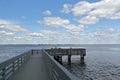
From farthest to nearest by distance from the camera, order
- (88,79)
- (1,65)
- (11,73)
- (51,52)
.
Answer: (51,52) → (88,79) → (11,73) → (1,65)

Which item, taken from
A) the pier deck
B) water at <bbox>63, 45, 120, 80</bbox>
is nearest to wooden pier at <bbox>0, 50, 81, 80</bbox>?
the pier deck

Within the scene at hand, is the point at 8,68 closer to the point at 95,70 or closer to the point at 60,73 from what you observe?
the point at 60,73

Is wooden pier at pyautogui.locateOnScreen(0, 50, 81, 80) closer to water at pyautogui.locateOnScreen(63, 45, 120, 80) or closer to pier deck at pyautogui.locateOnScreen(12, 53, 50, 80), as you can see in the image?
pier deck at pyautogui.locateOnScreen(12, 53, 50, 80)

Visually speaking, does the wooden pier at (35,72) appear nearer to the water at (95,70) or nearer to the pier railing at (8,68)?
the pier railing at (8,68)

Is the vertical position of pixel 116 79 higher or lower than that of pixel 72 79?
lower

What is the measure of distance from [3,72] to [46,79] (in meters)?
2.21

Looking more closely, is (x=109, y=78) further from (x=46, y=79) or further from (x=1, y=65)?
(x=1, y=65)

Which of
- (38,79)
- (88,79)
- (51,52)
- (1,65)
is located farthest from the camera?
(51,52)

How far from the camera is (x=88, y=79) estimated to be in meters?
26.4

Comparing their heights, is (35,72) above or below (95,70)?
above

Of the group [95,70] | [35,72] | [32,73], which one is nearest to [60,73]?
[32,73]

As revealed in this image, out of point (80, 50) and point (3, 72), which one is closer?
point (3, 72)

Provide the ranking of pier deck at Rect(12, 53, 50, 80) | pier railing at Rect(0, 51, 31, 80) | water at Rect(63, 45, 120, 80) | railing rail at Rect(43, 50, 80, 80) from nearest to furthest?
railing rail at Rect(43, 50, 80, 80) < pier railing at Rect(0, 51, 31, 80) < pier deck at Rect(12, 53, 50, 80) < water at Rect(63, 45, 120, 80)

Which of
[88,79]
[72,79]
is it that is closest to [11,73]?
[72,79]
